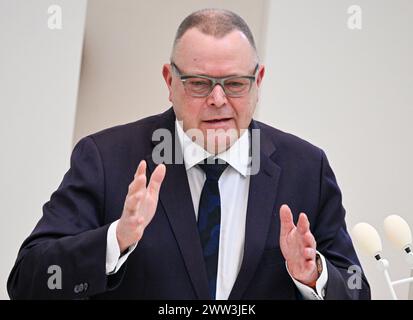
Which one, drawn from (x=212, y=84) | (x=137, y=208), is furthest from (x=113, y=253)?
(x=212, y=84)

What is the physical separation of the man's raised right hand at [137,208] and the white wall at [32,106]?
147 centimetres

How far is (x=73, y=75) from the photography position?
A: 3.09m

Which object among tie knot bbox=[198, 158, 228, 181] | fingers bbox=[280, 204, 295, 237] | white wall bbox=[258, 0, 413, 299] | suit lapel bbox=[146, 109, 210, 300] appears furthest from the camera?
white wall bbox=[258, 0, 413, 299]

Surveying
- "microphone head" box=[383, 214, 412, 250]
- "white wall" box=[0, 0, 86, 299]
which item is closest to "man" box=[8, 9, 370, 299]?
"microphone head" box=[383, 214, 412, 250]

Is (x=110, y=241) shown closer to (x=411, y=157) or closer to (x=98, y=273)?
(x=98, y=273)

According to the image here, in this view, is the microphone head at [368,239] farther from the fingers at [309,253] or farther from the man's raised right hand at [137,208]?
the man's raised right hand at [137,208]

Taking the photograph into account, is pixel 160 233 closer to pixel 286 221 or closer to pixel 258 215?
pixel 258 215

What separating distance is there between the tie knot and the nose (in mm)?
184

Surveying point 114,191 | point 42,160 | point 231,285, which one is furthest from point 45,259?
point 42,160

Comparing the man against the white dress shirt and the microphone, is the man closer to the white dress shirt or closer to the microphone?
the white dress shirt

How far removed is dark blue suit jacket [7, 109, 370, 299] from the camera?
70.1 inches

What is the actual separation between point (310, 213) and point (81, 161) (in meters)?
0.67

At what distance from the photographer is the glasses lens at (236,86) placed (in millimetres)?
1946

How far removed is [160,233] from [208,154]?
261mm
